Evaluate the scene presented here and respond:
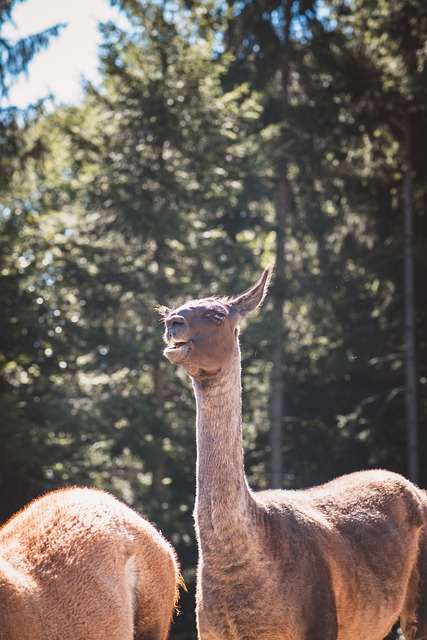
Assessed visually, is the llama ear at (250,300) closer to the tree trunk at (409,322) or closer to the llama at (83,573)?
the llama at (83,573)

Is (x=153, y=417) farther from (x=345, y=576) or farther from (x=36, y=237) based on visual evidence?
(x=345, y=576)

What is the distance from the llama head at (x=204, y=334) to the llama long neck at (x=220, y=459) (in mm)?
128

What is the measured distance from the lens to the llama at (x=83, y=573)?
15.3 feet

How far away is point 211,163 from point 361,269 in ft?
18.7

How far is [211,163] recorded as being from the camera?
1761cm

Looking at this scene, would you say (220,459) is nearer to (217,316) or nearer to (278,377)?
(217,316)

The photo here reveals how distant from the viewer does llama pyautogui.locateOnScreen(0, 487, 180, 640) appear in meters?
4.66

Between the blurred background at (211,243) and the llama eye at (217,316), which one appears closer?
the llama eye at (217,316)

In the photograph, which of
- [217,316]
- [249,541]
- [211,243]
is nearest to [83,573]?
[249,541]

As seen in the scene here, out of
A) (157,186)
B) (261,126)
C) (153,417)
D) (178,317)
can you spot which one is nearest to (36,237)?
(157,186)

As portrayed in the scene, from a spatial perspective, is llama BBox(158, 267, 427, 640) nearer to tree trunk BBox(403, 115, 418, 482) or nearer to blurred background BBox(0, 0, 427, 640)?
blurred background BBox(0, 0, 427, 640)

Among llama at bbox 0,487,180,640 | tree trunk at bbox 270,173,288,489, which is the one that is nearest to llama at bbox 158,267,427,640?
llama at bbox 0,487,180,640

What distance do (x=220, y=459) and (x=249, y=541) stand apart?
0.50 metres

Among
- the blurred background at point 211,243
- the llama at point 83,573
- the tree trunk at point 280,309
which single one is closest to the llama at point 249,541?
the llama at point 83,573
